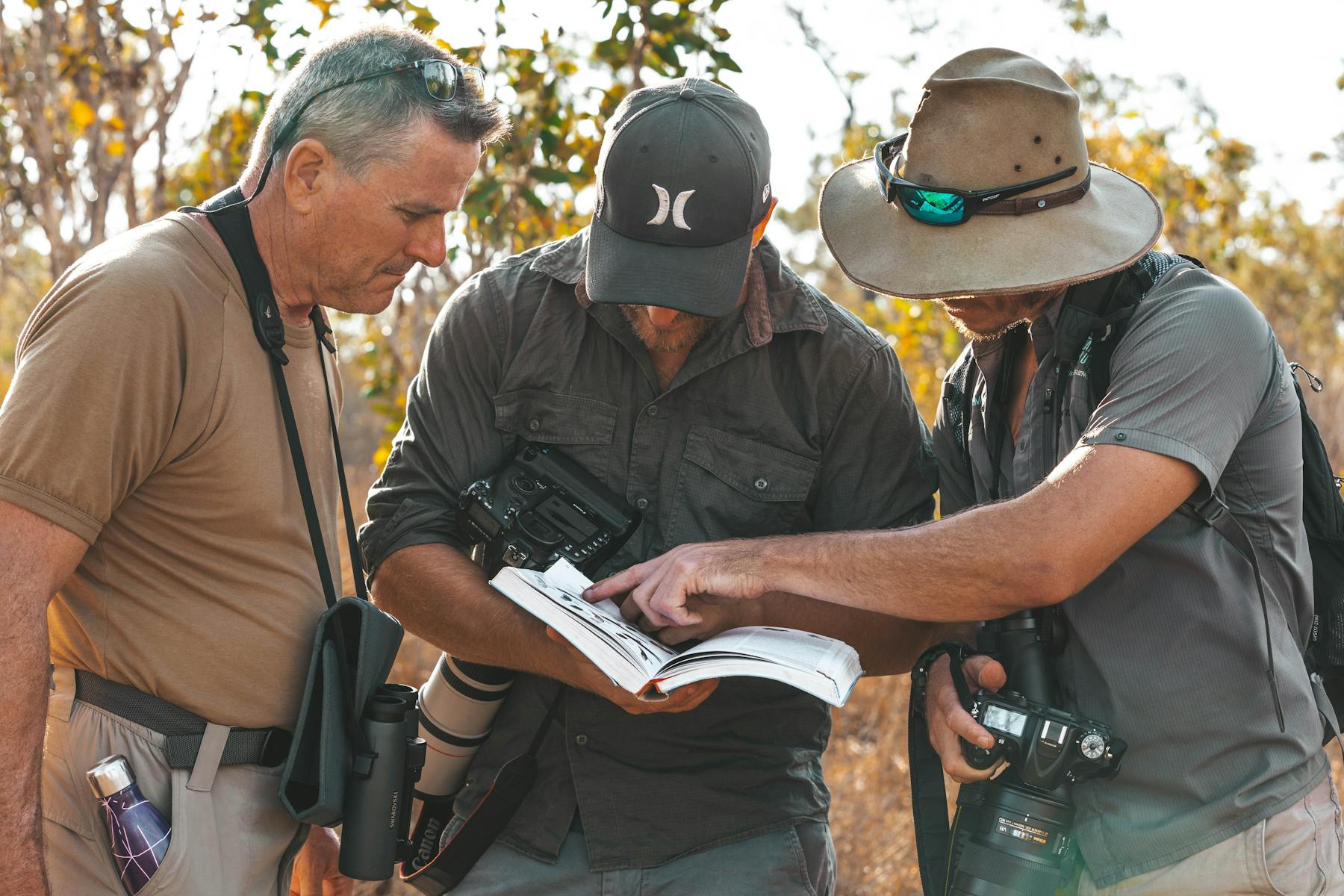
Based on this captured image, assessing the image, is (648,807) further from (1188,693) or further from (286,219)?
(286,219)

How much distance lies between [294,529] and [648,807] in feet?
3.24

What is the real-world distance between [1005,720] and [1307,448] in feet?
2.49

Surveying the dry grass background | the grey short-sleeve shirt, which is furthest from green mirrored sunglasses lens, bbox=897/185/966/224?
the dry grass background

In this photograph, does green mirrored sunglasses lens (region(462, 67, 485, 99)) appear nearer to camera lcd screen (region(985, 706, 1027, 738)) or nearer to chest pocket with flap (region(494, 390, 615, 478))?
chest pocket with flap (region(494, 390, 615, 478))

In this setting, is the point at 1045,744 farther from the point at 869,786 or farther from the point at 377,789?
the point at 869,786

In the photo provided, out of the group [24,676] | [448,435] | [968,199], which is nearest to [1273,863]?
[968,199]

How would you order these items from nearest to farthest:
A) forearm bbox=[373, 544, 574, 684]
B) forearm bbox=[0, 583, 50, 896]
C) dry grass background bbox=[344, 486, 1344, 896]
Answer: forearm bbox=[0, 583, 50, 896]
forearm bbox=[373, 544, 574, 684]
dry grass background bbox=[344, 486, 1344, 896]

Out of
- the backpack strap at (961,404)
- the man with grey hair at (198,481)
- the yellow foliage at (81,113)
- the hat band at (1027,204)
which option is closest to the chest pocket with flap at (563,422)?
the man with grey hair at (198,481)

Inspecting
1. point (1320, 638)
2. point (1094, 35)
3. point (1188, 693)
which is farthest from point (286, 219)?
point (1094, 35)

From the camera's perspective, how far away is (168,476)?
2.08m

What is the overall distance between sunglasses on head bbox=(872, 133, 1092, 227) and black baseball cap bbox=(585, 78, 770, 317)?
33 cm

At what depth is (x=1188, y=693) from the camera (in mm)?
2227

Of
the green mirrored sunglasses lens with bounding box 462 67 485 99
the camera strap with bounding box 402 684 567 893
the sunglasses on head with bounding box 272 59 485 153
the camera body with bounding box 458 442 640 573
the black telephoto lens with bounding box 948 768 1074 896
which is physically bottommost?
the camera strap with bounding box 402 684 567 893

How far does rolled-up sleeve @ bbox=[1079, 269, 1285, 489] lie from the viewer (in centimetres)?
214
